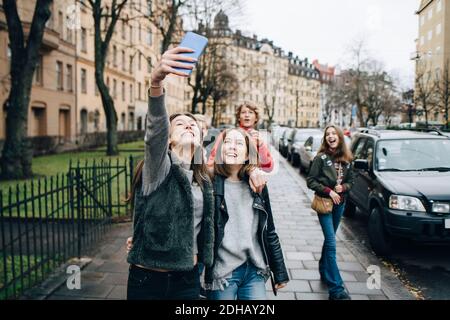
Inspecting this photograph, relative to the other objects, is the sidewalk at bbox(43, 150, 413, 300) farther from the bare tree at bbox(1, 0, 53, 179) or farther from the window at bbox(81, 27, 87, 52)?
the window at bbox(81, 27, 87, 52)

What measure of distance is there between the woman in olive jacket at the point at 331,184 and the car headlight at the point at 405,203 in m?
1.43

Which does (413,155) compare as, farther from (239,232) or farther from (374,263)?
(239,232)

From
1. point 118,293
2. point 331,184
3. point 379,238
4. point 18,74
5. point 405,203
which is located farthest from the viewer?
point 18,74

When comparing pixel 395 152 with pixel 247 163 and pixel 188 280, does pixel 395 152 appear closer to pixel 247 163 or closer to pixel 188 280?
pixel 247 163

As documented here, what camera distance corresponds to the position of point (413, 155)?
7.36 meters

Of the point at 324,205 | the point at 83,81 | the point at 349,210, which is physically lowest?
the point at 349,210

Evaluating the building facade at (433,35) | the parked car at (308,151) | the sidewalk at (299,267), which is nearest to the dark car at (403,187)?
the sidewalk at (299,267)

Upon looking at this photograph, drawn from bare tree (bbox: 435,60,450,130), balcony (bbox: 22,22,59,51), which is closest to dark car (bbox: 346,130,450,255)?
bare tree (bbox: 435,60,450,130)

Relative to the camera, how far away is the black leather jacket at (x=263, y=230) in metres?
2.75

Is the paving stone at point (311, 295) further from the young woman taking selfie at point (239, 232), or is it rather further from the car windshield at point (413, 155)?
the car windshield at point (413, 155)

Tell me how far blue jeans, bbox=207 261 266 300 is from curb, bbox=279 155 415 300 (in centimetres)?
245

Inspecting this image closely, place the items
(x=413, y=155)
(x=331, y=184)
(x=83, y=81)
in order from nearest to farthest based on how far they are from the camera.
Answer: (x=331, y=184) → (x=413, y=155) → (x=83, y=81)

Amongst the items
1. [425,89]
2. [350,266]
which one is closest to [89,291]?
[350,266]

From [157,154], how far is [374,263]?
4.75 m
